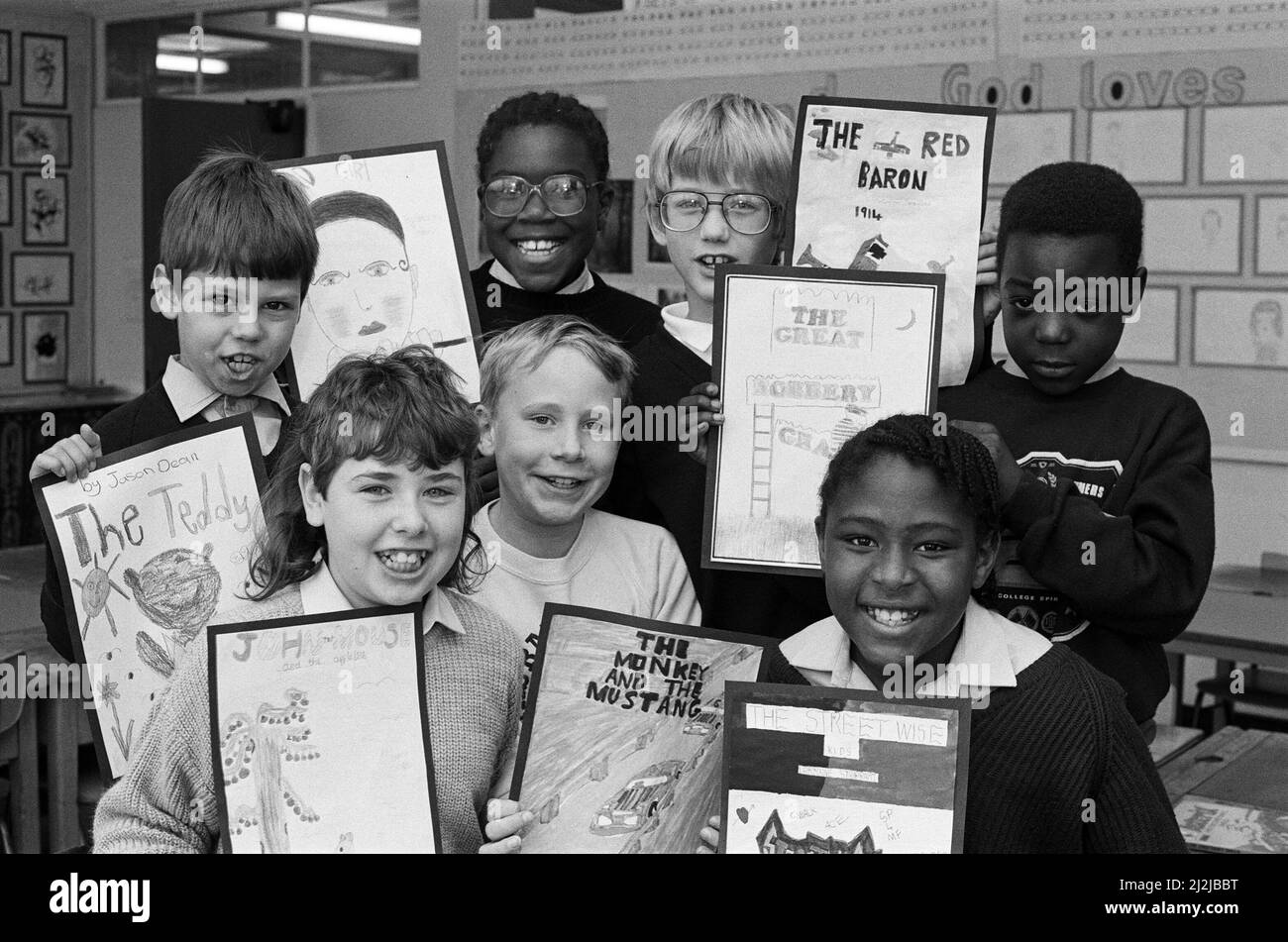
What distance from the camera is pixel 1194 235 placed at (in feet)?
17.7

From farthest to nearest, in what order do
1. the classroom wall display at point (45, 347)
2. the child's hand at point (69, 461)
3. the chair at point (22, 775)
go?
the classroom wall display at point (45, 347) < the chair at point (22, 775) < the child's hand at point (69, 461)

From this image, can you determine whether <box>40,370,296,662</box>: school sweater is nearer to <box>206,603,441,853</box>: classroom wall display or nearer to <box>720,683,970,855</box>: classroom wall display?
<box>206,603,441,853</box>: classroom wall display

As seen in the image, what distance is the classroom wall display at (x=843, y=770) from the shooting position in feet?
5.57

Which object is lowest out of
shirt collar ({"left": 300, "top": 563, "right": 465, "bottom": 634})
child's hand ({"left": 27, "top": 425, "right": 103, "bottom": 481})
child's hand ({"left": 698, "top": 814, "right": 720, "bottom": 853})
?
child's hand ({"left": 698, "top": 814, "right": 720, "bottom": 853})

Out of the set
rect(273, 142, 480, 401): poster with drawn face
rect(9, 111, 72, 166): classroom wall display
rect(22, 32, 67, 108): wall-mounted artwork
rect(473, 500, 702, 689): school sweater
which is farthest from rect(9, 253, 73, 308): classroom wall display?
rect(473, 500, 702, 689): school sweater

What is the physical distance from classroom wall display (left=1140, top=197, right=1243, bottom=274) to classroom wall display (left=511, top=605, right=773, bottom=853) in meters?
4.02

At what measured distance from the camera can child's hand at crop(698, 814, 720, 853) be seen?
1799 millimetres

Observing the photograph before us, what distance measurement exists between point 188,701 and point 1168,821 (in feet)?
4.13

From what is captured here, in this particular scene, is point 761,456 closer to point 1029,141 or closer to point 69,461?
point 69,461

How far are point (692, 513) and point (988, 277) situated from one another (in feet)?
2.06

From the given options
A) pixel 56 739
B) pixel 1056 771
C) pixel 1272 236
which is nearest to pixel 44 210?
pixel 56 739

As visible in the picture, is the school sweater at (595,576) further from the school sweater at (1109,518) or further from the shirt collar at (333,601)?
the school sweater at (1109,518)

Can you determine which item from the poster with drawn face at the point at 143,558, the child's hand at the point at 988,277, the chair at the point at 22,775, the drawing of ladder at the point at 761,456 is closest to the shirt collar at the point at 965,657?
the drawing of ladder at the point at 761,456
